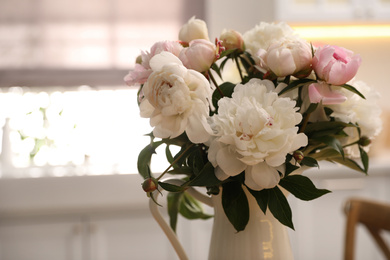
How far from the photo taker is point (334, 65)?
0.62 meters

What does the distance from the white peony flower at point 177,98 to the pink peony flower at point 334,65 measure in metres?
0.16

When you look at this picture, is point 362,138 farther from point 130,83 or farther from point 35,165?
point 35,165

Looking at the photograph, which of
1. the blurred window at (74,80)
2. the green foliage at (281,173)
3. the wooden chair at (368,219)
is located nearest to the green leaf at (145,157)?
the green foliage at (281,173)

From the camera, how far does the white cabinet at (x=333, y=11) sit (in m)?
2.63

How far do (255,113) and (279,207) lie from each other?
14cm

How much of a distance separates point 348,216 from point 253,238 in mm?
709

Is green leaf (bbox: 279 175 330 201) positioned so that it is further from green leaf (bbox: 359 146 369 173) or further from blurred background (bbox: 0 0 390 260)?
blurred background (bbox: 0 0 390 260)

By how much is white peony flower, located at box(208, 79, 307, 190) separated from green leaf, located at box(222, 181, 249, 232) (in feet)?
0.17

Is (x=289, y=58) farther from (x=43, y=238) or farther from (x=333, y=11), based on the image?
(x=333, y=11)

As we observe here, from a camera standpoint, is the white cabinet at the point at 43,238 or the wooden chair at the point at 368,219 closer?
the wooden chair at the point at 368,219

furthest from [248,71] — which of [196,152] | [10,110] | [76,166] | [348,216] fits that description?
→ [10,110]

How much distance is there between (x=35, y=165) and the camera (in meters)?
2.77

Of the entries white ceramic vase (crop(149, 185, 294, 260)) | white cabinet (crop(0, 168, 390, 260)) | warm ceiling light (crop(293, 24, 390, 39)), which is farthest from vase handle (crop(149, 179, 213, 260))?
warm ceiling light (crop(293, 24, 390, 39))

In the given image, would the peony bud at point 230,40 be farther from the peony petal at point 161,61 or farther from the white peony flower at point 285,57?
the peony petal at point 161,61
